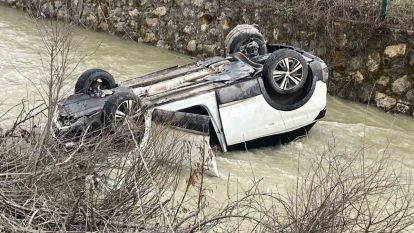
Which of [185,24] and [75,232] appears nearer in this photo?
[75,232]

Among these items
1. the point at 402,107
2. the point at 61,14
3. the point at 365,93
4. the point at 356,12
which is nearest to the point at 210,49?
the point at 356,12

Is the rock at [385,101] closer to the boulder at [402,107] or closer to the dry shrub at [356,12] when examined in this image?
the boulder at [402,107]

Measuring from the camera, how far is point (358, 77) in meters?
10.1

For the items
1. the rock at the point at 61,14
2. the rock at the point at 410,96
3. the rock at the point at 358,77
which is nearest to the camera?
the rock at the point at 410,96

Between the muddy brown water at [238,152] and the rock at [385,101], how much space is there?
6.2 inches

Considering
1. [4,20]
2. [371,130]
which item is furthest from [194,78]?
[4,20]

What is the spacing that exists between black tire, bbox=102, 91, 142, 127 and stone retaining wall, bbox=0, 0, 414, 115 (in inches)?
111

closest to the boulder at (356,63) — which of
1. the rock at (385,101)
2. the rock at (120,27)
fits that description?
the rock at (385,101)

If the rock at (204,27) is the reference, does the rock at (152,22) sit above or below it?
below

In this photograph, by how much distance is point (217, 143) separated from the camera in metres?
7.39

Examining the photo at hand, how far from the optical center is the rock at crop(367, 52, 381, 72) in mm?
9945

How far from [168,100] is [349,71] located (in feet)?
14.4

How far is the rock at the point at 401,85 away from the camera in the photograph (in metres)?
9.66

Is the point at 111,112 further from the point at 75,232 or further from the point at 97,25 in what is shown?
the point at 97,25
